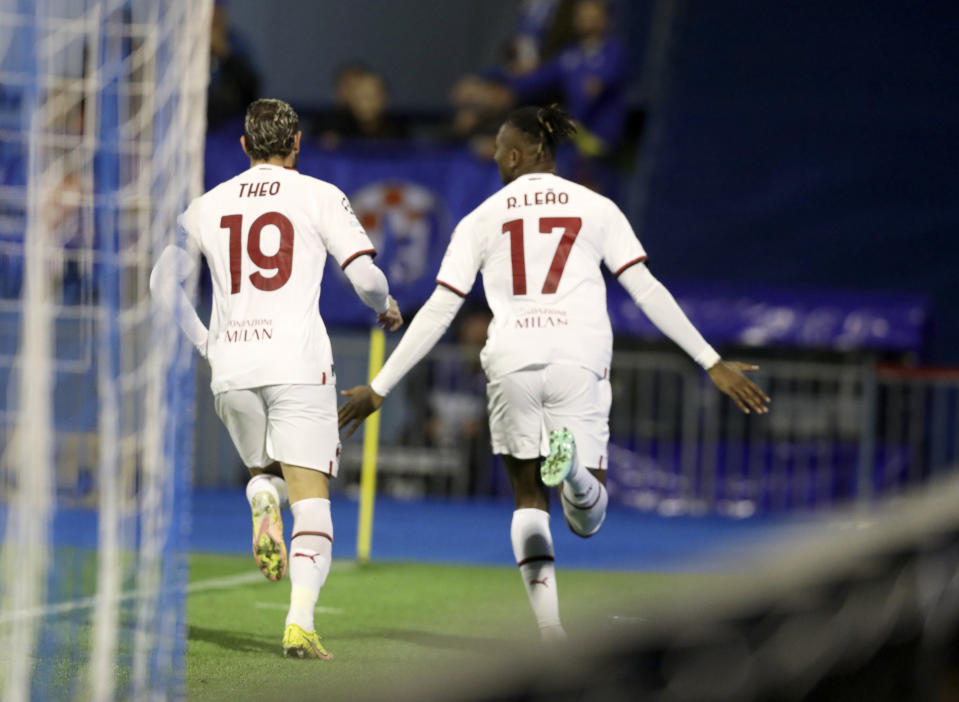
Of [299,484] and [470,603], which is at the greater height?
[299,484]

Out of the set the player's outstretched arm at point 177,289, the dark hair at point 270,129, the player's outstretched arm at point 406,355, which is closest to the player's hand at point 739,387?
the player's outstretched arm at point 406,355

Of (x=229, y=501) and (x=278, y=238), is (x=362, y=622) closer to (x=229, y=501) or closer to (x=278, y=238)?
(x=278, y=238)

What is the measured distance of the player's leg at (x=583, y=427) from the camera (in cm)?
549

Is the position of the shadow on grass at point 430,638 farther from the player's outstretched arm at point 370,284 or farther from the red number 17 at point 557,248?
the red number 17 at point 557,248

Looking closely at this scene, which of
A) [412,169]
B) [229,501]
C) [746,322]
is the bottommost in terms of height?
[229,501]

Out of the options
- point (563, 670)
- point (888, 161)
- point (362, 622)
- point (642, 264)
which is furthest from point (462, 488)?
point (563, 670)

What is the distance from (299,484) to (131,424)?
78cm

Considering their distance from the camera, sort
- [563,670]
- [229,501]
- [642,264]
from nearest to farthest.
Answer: [563,670] → [642,264] → [229,501]

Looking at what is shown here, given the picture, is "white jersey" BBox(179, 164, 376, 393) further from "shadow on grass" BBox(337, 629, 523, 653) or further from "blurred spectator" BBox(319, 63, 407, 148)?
"blurred spectator" BBox(319, 63, 407, 148)

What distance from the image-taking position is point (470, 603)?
743 cm

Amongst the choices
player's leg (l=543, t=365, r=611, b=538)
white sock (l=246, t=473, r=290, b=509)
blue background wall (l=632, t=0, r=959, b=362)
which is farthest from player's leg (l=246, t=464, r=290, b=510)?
blue background wall (l=632, t=0, r=959, b=362)

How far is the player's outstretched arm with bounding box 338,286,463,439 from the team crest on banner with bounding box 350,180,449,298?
8.44 meters

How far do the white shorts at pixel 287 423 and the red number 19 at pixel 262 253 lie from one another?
391 mm

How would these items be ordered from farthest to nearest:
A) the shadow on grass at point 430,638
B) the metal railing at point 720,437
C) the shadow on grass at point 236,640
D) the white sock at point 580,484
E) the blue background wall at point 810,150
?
1. the blue background wall at point 810,150
2. the metal railing at point 720,437
3. the shadow on grass at point 430,638
4. the shadow on grass at point 236,640
5. the white sock at point 580,484
